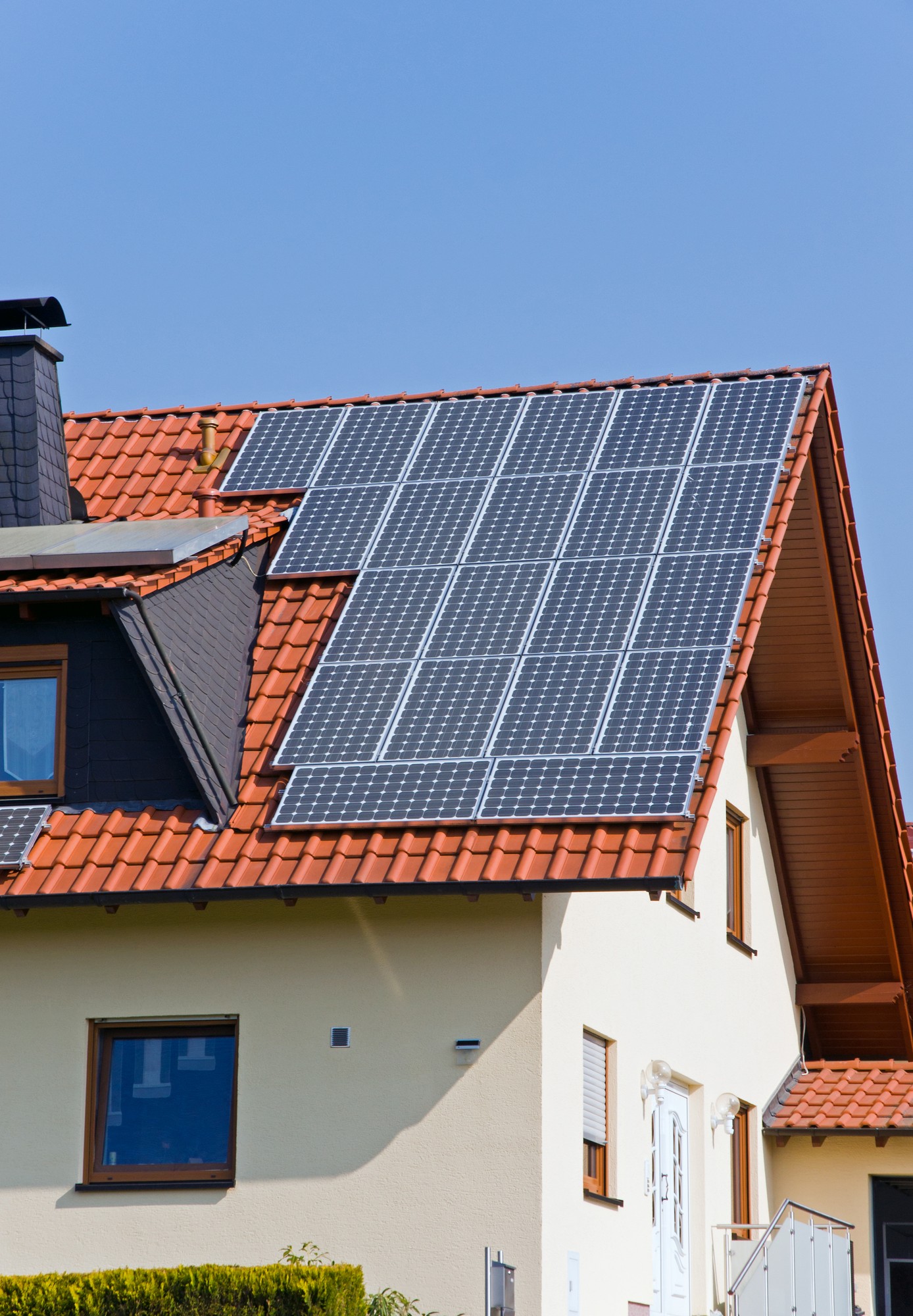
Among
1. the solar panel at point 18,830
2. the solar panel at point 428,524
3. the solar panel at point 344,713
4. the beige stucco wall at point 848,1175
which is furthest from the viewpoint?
the beige stucco wall at point 848,1175

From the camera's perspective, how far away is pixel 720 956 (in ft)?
60.3

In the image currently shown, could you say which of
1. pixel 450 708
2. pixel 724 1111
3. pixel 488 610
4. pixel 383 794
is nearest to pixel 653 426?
pixel 488 610

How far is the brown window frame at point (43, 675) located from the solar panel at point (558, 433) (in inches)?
182

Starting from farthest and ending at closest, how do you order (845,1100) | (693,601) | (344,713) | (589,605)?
(845,1100) → (589,605) → (693,601) → (344,713)

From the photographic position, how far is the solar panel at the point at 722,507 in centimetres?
1534

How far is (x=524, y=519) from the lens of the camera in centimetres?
1620

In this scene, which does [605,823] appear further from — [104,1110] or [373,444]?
[373,444]

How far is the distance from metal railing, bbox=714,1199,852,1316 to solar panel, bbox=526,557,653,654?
507 centimetres

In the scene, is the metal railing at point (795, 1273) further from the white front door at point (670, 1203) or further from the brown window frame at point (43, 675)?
the brown window frame at point (43, 675)

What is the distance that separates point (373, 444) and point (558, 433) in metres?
1.80

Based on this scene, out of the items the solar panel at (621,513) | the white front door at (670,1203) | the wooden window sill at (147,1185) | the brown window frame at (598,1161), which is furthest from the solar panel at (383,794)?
the white front door at (670,1203)

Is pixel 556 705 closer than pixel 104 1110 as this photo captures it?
No

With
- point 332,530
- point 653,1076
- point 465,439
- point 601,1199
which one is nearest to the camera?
point 601,1199

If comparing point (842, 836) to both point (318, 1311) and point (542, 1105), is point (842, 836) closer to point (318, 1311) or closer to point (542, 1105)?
point (542, 1105)
